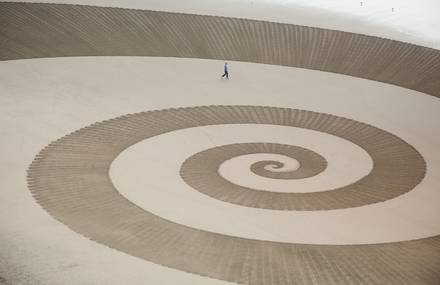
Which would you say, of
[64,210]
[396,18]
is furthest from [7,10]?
[396,18]

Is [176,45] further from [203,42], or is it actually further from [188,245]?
[188,245]

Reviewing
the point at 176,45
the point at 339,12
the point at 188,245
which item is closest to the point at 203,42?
the point at 176,45

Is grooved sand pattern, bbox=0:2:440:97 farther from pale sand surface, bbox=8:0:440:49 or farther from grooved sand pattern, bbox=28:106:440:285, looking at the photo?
grooved sand pattern, bbox=28:106:440:285

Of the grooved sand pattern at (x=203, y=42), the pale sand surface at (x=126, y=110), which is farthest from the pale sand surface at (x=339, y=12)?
the pale sand surface at (x=126, y=110)

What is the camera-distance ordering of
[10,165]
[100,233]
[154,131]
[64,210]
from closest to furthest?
1. [100,233]
2. [64,210]
3. [10,165]
4. [154,131]

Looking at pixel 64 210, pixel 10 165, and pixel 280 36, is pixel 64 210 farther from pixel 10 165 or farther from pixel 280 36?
pixel 280 36

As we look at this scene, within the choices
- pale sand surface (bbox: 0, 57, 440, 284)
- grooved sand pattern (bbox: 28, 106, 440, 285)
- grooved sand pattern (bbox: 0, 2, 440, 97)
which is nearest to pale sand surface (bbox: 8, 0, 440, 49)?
grooved sand pattern (bbox: 0, 2, 440, 97)
